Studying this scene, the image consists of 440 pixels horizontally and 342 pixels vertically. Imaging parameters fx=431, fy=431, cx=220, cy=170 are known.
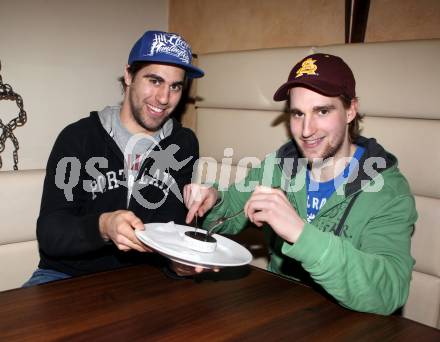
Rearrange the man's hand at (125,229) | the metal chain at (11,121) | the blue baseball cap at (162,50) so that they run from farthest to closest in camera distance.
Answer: the metal chain at (11,121)
the blue baseball cap at (162,50)
the man's hand at (125,229)

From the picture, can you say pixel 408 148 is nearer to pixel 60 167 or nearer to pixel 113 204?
pixel 113 204

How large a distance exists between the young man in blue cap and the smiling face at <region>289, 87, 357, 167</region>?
55cm

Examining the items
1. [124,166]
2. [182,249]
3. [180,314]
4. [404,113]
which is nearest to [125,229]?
[182,249]

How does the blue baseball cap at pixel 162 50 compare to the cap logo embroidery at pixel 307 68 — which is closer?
the cap logo embroidery at pixel 307 68

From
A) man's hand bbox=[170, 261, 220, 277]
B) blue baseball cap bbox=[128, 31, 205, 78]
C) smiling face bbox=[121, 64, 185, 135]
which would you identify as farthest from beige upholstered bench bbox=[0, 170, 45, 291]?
man's hand bbox=[170, 261, 220, 277]

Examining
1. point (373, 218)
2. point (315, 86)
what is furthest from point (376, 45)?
point (373, 218)

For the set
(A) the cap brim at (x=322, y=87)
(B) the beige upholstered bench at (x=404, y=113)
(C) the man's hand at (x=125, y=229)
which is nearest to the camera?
(C) the man's hand at (x=125, y=229)

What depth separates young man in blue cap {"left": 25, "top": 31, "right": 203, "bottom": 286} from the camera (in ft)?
4.83

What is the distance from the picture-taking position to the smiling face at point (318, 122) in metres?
1.42

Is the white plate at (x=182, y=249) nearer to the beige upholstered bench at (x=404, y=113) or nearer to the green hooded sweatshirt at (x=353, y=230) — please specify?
the green hooded sweatshirt at (x=353, y=230)

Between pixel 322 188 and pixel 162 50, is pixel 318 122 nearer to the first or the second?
pixel 322 188

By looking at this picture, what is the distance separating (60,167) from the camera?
154cm

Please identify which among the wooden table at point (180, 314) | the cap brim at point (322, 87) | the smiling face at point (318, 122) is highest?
the cap brim at point (322, 87)

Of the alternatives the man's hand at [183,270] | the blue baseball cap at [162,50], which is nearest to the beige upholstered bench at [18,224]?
the blue baseball cap at [162,50]
